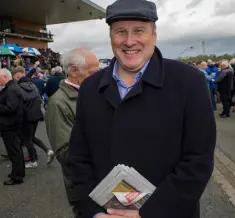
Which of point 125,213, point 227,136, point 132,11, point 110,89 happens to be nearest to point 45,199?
point 125,213

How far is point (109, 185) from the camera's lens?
1.68 m

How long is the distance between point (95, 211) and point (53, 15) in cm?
4545

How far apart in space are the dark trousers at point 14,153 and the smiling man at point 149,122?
3900 millimetres

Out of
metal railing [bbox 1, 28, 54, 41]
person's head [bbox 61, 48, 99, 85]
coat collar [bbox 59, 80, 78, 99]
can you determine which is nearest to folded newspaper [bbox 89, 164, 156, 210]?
coat collar [bbox 59, 80, 78, 99]

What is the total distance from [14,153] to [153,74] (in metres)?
4.30

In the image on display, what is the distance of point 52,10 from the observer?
1622 inches

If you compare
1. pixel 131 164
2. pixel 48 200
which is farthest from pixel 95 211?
pixel 48 200

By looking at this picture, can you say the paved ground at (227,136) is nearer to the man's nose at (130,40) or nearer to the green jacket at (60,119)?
the green jacket at (60,119)

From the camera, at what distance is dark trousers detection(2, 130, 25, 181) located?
5.42m

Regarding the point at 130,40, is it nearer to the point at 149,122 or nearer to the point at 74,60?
the point at 149,122

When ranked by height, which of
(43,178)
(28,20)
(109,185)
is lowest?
(43,178)

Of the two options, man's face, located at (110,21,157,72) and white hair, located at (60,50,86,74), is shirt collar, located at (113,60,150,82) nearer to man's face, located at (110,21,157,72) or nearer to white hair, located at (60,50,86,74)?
man's face, located at (110,21,157,72)

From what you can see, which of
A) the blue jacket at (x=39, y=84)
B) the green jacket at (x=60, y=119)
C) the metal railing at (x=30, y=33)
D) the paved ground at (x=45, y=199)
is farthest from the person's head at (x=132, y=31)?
the metal railing at (x=30, y=33)

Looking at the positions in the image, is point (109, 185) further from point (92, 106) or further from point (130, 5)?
point (130, 5)
